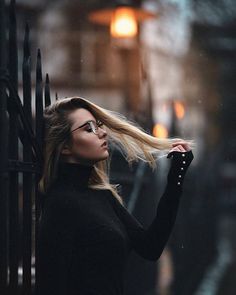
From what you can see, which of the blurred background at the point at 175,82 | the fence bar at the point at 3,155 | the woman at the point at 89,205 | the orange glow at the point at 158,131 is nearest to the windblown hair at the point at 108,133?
the woman at the point at 89,205

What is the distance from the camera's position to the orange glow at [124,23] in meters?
11.0

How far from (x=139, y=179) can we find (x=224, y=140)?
24521 mm

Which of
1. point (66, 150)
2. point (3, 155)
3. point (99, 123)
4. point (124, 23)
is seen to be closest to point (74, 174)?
point (66, 150)

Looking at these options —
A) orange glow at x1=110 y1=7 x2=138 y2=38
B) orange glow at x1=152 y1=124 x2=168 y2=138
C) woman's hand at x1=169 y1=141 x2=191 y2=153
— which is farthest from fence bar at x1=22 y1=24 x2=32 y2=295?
orange glow at x1=152 y1=124 x2=168 y2=138

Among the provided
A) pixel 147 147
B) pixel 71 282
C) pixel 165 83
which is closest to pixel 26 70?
pixel 147 147

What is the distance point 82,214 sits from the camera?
3.25m

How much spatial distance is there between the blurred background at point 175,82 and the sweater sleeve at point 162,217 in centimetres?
489

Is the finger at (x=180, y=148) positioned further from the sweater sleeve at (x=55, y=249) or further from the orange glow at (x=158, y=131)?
the orange glow at (x=158, y=131)

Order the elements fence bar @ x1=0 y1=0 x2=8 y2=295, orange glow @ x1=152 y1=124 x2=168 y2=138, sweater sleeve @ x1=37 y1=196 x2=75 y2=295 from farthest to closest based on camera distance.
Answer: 1. orange glow @ x1=152 y1=124 x2=168 y2=138
2. sweater sleeve @ x1=37 y1=196 x2=75 y2=295
3. fence bar @ x1=0 y1=0 x2=8 y2=295

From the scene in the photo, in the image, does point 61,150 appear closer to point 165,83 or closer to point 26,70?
point 26,70

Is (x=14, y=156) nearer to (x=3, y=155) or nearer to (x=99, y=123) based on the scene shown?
(x=3, y=155)

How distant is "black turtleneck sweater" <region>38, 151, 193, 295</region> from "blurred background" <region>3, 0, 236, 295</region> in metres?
4.96

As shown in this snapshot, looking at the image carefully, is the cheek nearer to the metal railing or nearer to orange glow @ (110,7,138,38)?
the metal railing

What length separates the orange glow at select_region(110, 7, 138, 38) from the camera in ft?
36.1
